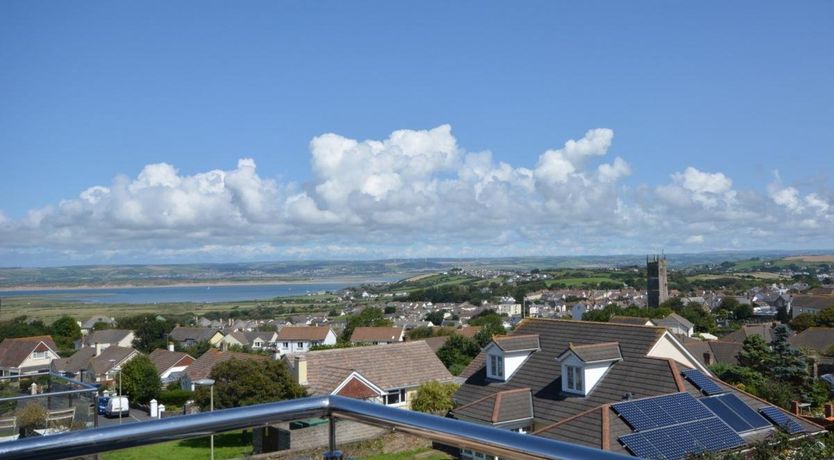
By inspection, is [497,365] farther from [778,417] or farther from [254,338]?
[254,338]

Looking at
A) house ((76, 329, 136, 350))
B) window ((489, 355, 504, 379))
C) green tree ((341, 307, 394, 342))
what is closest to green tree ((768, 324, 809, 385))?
window ((489, 355, 504, 379))

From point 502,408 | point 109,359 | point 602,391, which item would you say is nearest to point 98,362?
point 109,359

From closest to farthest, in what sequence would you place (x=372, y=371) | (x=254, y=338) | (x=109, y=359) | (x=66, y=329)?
(x=372, y=371), (x=109, y=359), (x=66, y=329), (x=254, y=338)

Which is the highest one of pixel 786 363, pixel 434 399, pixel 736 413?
pixel 736 413

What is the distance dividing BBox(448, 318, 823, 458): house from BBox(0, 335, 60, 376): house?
34.8 meters

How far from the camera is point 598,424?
13.8 m

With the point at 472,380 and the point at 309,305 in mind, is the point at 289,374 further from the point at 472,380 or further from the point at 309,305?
the point at 309,305

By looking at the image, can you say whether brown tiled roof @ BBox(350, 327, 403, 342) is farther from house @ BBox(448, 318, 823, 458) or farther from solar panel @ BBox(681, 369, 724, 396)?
solar panel @ BBox(681, 369, 724, 396)

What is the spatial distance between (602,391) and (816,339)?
33599 mm

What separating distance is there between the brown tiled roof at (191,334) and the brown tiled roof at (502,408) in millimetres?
51216

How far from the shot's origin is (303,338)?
65.8 meters

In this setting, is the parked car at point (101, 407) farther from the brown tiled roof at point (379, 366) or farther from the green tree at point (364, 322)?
the green tree at point (364, 322)

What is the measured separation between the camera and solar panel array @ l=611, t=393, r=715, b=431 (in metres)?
13.7

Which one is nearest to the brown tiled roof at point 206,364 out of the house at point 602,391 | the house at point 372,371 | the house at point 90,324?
the house at point 372,371
